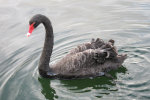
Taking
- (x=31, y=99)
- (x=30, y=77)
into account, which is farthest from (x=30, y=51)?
(x=31, y=99)

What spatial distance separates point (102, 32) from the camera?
7.68m

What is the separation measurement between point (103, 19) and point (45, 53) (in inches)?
141

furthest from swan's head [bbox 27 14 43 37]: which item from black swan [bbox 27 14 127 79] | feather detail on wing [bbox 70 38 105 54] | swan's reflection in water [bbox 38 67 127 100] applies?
swan's reflection in water [bbox 38 67 127 100]

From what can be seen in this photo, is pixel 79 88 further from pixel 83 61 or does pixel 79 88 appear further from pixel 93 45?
pixel 93 45

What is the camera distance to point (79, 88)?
5242 mm

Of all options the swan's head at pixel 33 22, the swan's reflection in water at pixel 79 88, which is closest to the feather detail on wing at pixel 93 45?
the swan's reflection in water at pixel 79 88

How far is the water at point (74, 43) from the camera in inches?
202

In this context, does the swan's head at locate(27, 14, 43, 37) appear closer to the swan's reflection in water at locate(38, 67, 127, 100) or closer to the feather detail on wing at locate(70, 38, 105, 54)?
the feather detail on wing at locate(70, 38, 105, 54)

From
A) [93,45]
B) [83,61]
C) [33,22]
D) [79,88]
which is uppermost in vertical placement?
[33,22]

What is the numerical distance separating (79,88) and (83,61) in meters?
0.58

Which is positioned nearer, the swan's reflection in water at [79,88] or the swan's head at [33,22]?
the swan's reflection in water at [79,88]

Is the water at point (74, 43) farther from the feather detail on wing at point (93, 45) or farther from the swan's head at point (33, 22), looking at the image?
the swan's head at point (33, 22)

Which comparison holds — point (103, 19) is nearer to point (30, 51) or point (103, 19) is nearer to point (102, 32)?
point (102, 32)

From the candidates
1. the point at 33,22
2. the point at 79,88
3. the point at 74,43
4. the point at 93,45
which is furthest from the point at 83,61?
the point at 74,43
